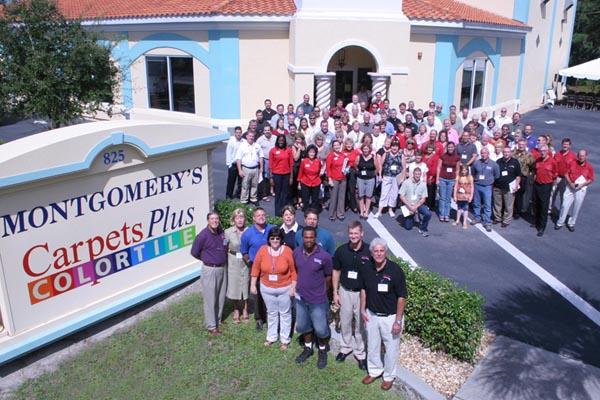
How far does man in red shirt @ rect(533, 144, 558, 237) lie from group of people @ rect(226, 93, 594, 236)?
19 mm

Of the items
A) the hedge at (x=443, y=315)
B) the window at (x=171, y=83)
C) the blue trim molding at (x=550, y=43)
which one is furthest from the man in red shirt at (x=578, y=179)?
the blue trim molding at (x=550, y=43)

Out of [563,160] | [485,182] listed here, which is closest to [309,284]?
[485,182]

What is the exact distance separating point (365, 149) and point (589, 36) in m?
37.5

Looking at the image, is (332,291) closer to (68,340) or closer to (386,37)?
(68,340)

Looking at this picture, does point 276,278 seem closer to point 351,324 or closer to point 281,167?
point 351,324

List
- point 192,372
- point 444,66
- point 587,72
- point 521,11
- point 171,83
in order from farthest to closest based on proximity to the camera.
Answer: point 587,72, point 521,11, point 444,66, point 171,83, point 192,372

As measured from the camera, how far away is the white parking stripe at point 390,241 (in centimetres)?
920

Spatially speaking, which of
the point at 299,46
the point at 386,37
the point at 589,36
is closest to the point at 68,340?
the point at 299,46

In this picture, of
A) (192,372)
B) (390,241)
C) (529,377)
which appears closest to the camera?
(529,377)

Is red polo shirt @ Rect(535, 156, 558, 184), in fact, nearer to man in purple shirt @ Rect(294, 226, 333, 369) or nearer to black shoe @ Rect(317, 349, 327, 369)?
man in purple shirt @ Rect(294, 226, 333, 369)

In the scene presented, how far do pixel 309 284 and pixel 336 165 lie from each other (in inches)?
195

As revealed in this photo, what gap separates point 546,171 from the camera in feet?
33.4

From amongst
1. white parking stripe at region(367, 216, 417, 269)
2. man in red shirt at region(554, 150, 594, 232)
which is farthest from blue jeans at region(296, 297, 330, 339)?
man in red shirt at region(554, 150, 594, 232)

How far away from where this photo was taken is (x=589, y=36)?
40.0 m
